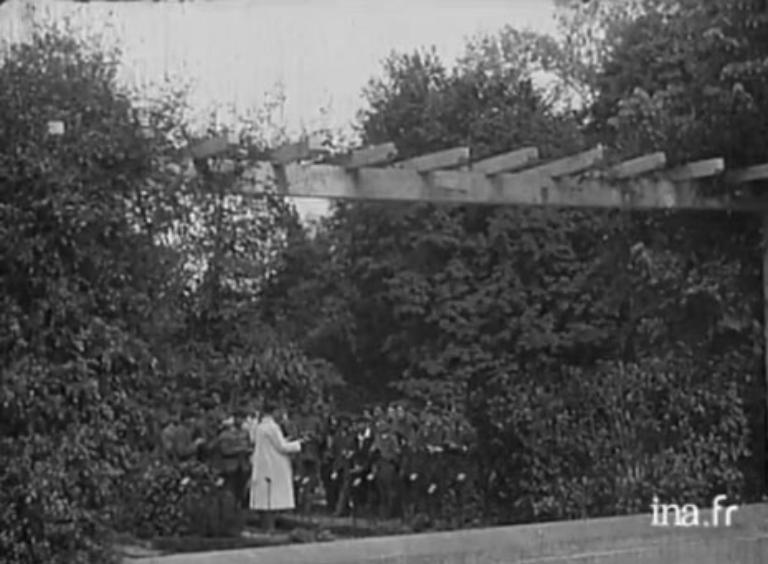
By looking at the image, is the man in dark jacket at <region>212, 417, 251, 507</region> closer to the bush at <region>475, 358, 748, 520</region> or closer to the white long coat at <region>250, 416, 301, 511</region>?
the white long coat at <region>250, 416, 301, 511</region>

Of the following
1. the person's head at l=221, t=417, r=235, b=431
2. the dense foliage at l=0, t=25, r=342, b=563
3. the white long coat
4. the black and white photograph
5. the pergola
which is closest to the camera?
the dense foliage at l=0, t=25, r=342, b=563

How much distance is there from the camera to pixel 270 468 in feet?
27.7

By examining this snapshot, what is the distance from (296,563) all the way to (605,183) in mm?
3241

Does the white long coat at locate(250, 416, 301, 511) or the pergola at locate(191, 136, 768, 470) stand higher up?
the pergola at locate(191, 136, 768, 470)

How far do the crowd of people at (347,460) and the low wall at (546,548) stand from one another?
122 cm

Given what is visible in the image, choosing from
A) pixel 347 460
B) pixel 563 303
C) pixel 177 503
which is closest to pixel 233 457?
pixel 177 503

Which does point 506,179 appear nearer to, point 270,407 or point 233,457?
point 270,407

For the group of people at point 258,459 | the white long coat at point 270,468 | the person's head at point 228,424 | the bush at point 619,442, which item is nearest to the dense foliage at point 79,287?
the person's head at point 228,424

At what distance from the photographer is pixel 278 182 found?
7.63m

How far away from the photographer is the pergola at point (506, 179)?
7.66 meters

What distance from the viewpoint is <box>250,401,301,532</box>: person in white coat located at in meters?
8.38

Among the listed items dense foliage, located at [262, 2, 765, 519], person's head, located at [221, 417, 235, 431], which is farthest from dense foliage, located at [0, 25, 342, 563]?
dense foliage, located at [262, 2, 765, 519]

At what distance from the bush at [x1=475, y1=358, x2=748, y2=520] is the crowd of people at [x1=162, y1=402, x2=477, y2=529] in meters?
0.29

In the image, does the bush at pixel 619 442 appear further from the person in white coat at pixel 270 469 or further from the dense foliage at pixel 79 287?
the dense foliage at pixel 79 287
